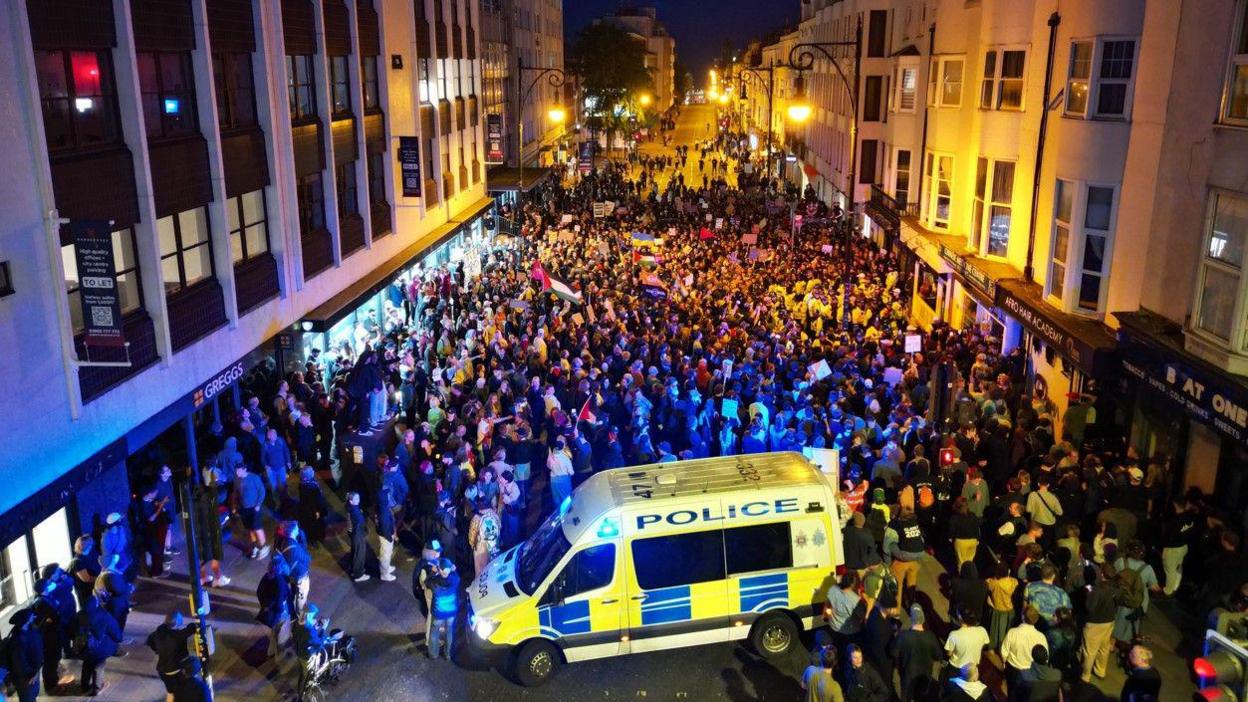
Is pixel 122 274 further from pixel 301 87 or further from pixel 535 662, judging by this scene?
pixel 535 662

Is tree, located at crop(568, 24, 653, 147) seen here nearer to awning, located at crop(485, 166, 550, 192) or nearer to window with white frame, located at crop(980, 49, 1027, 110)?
awning, located at crop(485, 166, 550, 192)

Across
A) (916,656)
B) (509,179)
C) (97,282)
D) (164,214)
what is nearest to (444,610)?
(916,656)

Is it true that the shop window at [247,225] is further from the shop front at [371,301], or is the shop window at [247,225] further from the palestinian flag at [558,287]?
the palestinian flag at [558,287]

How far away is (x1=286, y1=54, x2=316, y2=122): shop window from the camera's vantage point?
20225 mm

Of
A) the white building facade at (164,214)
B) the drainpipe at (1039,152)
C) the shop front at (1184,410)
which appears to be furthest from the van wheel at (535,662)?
the drainpipe at (1039,152)

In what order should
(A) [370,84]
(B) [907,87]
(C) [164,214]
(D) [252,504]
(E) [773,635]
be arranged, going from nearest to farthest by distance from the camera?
1. (E) [773,635]
2. (D) [252,504]
3. (C) [164,214]
4. (A) [370,84]
5. (B) [907,87]

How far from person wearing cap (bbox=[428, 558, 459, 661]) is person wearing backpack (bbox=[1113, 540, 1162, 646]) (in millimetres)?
7583

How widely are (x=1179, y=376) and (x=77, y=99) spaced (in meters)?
15.6

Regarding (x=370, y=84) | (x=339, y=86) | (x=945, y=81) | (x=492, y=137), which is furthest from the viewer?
(x=492, y=137)

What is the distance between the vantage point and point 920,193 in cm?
2711

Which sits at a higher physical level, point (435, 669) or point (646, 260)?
point (646, 260)

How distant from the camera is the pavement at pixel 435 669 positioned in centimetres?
1064

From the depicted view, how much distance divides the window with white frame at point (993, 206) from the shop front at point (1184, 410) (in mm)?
6572

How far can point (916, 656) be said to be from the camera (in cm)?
944
